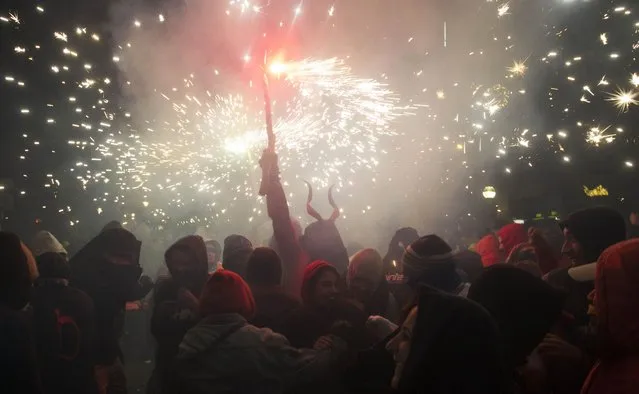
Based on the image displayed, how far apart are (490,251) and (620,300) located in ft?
15.7

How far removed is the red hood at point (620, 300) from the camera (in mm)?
2479

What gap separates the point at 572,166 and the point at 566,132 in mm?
876

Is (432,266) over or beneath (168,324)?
over

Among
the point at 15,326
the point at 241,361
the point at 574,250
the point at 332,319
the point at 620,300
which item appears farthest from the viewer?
the point at 574,250

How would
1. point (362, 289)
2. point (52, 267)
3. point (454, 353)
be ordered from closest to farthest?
point (454, 353)
point (52, 267)
point (362, 289)

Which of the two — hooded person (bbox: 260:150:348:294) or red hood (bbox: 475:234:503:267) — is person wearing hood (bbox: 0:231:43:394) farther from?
red hood (bbox: 475:234:503:267)

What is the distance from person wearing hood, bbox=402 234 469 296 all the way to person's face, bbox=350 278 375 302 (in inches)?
50.2

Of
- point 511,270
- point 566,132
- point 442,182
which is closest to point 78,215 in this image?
point 442,182

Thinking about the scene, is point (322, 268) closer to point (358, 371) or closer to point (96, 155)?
point (358, 371)

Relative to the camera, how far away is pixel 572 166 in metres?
13.6

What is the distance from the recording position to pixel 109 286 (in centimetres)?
515

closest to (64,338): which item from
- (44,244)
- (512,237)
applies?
(44,244)

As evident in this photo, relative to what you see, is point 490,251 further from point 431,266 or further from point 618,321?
point 618,321

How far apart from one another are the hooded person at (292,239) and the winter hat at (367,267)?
2.16ft
